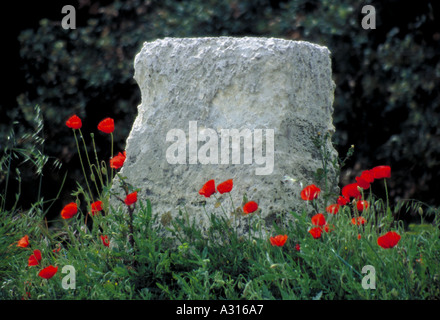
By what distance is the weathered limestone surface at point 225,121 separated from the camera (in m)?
2.78

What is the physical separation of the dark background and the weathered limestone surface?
3.89ft

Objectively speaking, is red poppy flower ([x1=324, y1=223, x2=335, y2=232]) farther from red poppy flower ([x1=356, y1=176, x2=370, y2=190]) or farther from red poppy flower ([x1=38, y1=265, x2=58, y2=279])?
red poppy flower ([x1=38, y1=265, x2=58, y2=279])

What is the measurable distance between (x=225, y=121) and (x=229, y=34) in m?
1.61

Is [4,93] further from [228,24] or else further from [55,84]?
[228,24]

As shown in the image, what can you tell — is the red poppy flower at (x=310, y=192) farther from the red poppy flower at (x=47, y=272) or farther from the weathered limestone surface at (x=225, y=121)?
the red poppy flower at (x=47, y=272)

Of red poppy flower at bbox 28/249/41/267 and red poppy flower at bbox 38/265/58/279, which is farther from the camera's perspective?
red poppy flower at bbox 28/249/41/267

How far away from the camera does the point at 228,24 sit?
4258 mm

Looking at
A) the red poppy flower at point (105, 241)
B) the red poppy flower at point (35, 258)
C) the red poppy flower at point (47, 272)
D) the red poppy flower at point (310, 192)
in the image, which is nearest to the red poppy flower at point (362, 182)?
the red poppy flower at point (310, 192)

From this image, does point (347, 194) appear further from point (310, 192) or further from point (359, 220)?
point (310, 192)

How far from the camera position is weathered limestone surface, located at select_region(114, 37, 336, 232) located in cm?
278

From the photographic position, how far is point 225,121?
2857 mm

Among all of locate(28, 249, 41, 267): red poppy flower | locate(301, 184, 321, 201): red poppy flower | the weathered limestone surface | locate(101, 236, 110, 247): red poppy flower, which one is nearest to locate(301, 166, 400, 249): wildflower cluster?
locate(301, 184, 321, 201): red poppy flower

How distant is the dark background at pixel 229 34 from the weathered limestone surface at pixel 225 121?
1.18 m

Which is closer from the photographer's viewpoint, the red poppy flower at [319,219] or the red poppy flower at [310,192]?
the red poppy flower at [319,219]
